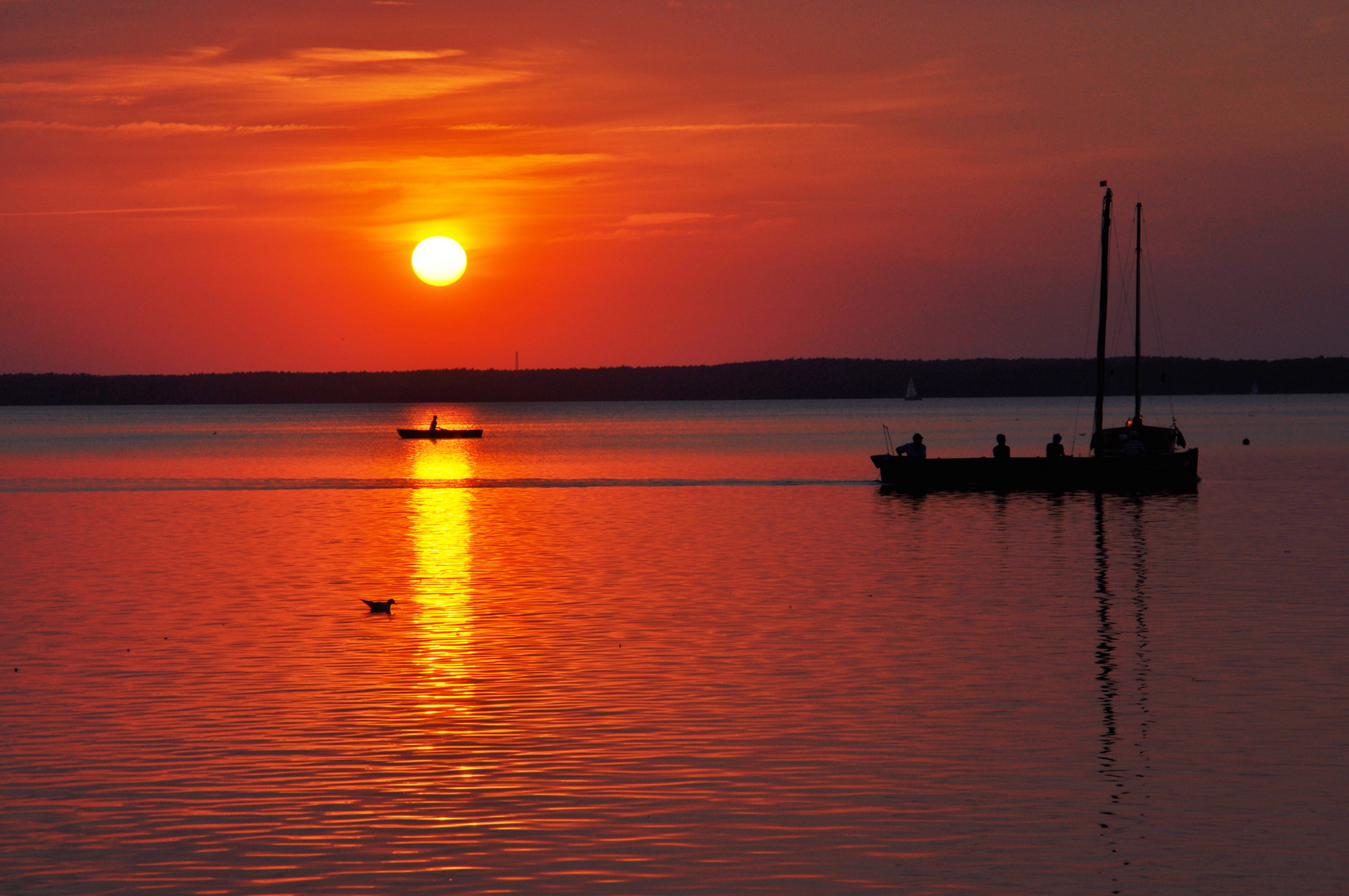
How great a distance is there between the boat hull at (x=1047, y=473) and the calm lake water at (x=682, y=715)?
75.3 feet

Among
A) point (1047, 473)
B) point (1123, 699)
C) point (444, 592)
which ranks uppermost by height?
point (1047, 473)

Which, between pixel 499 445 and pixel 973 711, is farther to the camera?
pixel 499 445

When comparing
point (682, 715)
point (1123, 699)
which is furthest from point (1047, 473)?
point (682, 715)

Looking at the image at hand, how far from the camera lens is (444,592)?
1642 inches

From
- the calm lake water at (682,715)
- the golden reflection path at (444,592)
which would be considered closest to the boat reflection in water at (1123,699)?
the calm lake water at (682,715)

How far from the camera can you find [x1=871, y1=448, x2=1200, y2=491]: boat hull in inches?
3187

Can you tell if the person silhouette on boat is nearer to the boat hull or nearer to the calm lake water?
the boat hull

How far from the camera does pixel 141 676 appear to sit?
90.3ft

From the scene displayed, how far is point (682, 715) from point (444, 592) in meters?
19.1

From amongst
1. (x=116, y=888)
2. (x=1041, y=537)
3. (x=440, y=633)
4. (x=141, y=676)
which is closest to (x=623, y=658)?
(x=440, y=633)

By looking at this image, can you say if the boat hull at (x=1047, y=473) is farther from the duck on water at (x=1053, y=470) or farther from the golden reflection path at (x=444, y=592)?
the golden reflection path at (x=444, y=592)

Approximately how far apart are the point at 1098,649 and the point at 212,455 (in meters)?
134

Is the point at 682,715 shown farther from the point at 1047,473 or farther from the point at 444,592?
the point at 1047,473

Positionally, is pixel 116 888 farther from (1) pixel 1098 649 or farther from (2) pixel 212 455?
(2) pixel 212 455
